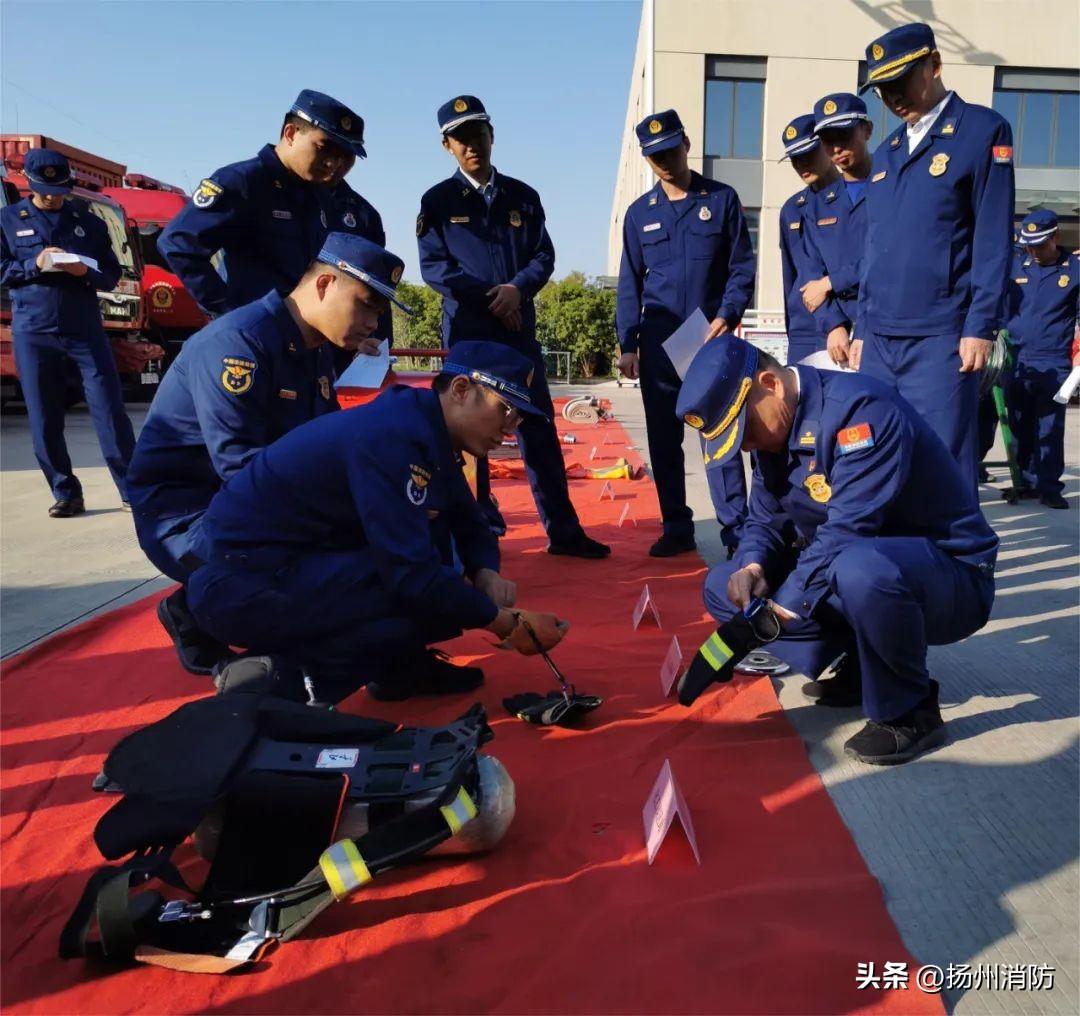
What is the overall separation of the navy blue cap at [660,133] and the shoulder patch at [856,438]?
93.4 inches

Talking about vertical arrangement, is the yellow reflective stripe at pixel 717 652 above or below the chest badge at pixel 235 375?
below

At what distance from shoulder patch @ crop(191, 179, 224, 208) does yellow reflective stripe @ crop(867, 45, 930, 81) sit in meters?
2.37

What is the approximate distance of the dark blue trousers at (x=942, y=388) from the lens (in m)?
2.90

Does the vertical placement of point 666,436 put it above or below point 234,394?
below

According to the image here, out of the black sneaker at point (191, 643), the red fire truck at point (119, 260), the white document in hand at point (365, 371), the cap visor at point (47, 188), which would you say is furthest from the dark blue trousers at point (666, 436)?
the red fire truck at point (119, 260)

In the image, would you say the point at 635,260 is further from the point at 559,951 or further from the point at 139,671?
the point at 559,951

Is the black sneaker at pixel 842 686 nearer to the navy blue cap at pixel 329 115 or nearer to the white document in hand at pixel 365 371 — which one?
the navy blue cap at pixel 329 115

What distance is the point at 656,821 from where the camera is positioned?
1.79 meters

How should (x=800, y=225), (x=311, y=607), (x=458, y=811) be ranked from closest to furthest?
(x=458, y=811)
(x=311, y=607)
(x=800, y=225)

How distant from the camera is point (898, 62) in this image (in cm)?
276

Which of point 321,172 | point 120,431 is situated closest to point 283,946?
point 321,172

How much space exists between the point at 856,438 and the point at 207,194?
2.60m

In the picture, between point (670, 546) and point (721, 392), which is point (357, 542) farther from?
point (670, 546)

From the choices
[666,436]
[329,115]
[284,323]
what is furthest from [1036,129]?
[284,323]
